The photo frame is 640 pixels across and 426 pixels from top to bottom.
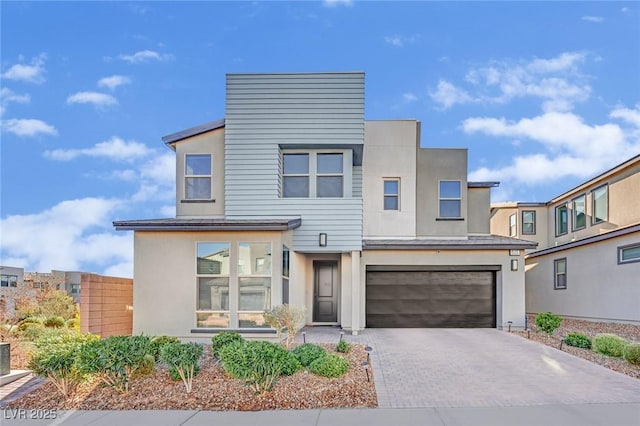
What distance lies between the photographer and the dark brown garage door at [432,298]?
14750 mm

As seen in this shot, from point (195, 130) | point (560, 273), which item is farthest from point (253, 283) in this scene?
point (560, 273)

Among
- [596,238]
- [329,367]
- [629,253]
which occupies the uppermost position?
[596,238]

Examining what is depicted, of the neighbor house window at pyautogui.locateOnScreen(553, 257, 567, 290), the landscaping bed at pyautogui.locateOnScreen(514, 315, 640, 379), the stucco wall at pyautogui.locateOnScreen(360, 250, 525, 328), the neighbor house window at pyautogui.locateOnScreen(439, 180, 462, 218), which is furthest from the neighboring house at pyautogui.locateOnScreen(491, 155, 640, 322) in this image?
the neighbor house window at pyautogui.locateOnScreen(439, 180, 462, 218)

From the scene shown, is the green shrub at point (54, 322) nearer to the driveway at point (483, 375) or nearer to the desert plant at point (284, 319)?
the desert plant at point (284, 319)

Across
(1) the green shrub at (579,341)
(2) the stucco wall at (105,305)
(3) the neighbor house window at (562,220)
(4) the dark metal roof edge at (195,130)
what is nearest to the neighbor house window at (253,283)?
(2) the stucco wall at (105,305)

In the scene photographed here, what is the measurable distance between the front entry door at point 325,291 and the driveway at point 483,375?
2.89m

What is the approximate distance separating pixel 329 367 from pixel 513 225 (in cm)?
1907

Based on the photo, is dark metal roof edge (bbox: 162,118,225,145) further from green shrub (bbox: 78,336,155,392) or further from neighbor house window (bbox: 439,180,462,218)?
neighbor house window (bbox: 439,180,462,218)

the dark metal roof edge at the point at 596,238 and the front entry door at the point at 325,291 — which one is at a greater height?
the dark metal roof edge at the point at 596,238

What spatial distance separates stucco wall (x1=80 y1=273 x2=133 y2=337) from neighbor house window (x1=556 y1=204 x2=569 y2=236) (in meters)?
19.5

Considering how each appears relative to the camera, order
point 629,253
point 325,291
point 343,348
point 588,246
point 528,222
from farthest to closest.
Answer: point 528,222
point 588,246
point 325,291
point 629,253
point 343,348

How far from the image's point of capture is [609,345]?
10.2 metres

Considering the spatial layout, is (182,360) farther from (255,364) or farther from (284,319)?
(284,319)

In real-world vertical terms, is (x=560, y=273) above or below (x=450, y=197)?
below
